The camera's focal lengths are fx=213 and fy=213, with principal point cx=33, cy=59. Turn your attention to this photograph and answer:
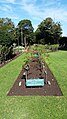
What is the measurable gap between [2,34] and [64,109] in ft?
75.6

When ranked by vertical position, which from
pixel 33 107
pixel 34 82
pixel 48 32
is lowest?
pixel 33 107

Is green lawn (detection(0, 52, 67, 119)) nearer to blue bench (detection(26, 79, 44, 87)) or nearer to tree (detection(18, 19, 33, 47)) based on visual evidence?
blue bench (detection(26, 79, 44, 87))

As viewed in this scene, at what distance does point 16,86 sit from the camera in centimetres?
1102

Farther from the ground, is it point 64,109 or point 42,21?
point 42,21

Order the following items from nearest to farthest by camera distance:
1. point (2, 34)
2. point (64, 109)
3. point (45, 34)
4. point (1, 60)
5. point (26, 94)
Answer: point (64, 109)
point (26, 94)
point (1, 60)
point (2, 34)
point (45, 34)

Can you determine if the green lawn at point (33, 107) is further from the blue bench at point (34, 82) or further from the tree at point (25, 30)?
the tree at point (25, 30)

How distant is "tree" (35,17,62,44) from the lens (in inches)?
2552

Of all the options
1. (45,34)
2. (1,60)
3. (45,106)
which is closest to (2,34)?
(1,60)

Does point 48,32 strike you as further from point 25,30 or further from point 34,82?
point 34,82

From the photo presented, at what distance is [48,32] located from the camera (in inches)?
2601

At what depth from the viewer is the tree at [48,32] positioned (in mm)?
64812

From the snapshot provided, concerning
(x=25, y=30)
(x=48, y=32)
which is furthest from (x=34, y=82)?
(x=25, y=30)

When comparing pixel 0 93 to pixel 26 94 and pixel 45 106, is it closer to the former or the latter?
pixel 26 94

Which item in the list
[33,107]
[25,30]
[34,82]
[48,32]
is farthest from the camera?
[25,30]
